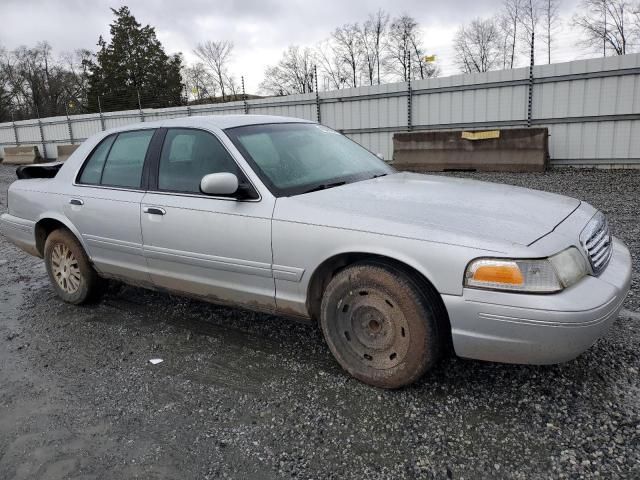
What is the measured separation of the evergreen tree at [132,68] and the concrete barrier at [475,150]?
129 feet

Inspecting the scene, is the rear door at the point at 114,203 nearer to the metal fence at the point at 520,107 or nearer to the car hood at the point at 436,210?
the car hood at the point at 436,210

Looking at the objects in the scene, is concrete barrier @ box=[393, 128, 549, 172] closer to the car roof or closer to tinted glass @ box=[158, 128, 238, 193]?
the car roof

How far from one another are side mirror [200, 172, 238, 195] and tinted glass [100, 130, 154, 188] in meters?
1.05

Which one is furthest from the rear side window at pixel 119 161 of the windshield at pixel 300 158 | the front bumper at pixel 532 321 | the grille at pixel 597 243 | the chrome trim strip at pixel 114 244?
the grille at pixel 597 243

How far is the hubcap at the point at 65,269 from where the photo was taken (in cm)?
443

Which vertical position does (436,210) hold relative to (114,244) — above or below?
above

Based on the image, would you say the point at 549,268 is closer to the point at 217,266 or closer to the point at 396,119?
the point at 217,266

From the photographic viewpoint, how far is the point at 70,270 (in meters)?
4.47

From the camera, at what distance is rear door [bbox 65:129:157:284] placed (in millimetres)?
3818

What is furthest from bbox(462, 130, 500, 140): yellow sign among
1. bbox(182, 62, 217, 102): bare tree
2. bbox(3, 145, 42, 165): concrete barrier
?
bbox(182, 62, 217, 102): bare tree

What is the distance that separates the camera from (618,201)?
305 inches

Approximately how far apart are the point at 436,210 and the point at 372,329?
757mm

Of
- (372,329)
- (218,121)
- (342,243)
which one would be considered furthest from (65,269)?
(372,329)

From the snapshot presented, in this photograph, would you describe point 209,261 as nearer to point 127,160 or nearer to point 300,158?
point 300,158
